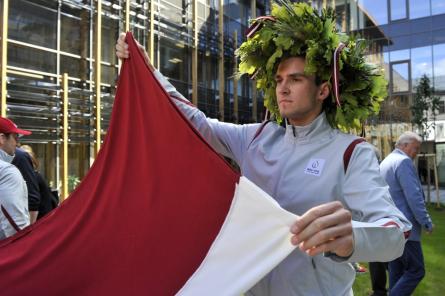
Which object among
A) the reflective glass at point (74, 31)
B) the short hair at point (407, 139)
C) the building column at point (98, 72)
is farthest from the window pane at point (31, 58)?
the short hair at point (407, 139)

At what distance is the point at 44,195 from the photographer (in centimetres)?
589

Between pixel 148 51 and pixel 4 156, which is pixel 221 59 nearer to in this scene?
pixel 148 51

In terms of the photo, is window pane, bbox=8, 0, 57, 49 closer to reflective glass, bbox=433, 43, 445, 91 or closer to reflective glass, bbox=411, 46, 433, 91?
reflective glass, bbox=411, 46, 433, 91

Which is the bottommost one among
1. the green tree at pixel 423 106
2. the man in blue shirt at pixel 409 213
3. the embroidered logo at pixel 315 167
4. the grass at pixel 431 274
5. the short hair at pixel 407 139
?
the grass at pixel 431 274

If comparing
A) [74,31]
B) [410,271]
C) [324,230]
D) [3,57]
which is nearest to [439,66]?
[74,31]

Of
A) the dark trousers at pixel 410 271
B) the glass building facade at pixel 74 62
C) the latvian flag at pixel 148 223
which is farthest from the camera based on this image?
the glass building facade at pixel 74 62

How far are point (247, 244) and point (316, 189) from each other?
1.26 feet

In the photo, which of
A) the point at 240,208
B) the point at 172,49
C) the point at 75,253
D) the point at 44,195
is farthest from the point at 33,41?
the point at 240,208

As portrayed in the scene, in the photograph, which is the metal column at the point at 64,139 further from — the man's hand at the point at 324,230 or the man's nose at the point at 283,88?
the man's hand at the point at 324,230

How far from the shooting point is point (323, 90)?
2.26 m

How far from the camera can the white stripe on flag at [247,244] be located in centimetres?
178

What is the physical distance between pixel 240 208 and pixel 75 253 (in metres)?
1.12

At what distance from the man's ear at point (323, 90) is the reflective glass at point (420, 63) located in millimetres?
21945

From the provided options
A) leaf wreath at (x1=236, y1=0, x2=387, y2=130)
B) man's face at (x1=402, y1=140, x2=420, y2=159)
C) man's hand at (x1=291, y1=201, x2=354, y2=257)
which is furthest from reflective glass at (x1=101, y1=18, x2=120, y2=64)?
man's hand at (x1=291, y1=201, x2=354, y2=257)
